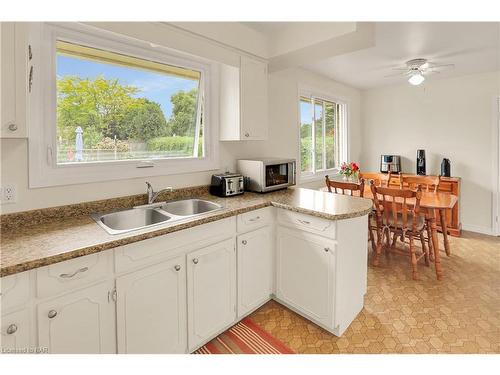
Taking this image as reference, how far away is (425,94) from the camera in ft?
14.6

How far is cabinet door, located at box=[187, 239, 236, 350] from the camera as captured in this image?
5.73 ft

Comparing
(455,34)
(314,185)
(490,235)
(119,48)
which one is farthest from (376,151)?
(119,48)

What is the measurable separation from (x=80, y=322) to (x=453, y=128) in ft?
16.8

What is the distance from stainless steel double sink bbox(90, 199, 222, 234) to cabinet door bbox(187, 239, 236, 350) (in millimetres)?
286

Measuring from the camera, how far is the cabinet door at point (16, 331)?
1.10 metres

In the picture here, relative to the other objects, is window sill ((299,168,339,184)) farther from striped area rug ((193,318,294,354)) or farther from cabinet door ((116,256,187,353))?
cabinet door ((116,256,187,353))

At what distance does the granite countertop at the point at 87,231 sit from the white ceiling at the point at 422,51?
162 centimetres

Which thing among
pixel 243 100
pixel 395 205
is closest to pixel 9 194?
pixel 243 100

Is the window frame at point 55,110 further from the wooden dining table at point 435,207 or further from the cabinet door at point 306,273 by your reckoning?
the wooden dining table at point 435,207

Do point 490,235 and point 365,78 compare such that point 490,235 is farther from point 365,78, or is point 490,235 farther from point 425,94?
point 365,78

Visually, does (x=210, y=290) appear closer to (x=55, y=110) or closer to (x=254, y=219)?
(x=254, y=219)

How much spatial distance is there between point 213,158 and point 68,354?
5.98 feet

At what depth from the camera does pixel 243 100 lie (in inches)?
100

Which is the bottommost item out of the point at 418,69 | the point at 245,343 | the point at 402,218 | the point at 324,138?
the point at 245,343
